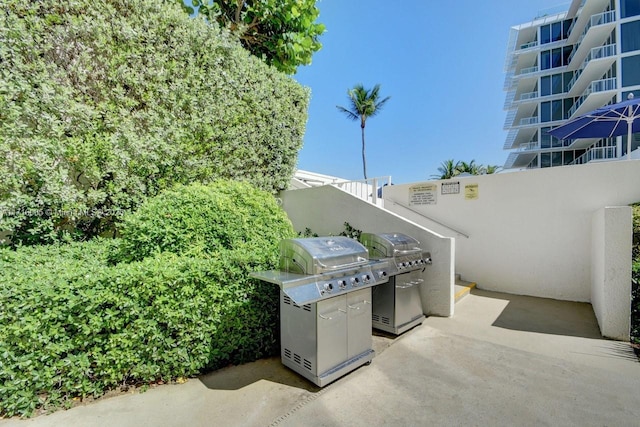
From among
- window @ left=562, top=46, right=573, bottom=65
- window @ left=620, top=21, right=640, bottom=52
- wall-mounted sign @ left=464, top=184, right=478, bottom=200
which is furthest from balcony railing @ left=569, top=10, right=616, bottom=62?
wall-mounted sign @ left=464, top=184, right=478, bottom=200

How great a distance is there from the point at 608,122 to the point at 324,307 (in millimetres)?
7740

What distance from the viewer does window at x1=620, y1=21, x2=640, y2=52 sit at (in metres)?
18.0

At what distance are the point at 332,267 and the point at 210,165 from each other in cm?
365

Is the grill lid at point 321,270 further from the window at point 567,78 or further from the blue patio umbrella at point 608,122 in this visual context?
the window at point 567,78

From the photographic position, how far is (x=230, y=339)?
112 inches

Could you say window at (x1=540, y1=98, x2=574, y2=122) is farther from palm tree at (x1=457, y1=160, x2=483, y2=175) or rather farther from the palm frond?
the palm frond

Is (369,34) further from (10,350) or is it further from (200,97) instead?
(10,350)

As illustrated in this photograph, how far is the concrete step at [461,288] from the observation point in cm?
517

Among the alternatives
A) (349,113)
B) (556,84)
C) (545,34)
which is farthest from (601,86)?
(349,113)

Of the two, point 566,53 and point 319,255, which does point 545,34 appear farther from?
point 319,255

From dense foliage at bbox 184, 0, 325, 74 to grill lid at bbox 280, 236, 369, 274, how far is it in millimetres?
6090

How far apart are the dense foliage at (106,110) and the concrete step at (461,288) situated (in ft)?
16.4

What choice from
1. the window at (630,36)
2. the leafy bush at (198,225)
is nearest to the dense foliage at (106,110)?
the leafy bush at (198,225)

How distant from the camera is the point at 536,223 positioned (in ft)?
17.8
